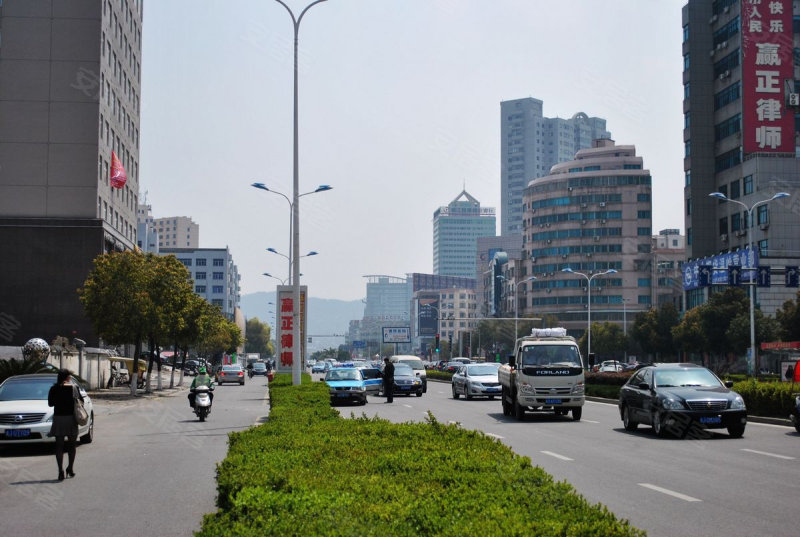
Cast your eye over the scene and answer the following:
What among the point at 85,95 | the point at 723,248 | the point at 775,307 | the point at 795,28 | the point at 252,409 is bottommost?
the point at 252,409

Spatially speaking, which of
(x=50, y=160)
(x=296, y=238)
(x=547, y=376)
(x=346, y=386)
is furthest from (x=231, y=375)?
(x=547, y=376)

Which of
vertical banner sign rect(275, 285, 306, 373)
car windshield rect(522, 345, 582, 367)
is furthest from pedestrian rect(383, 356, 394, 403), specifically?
car windshield rect(522, 345, 582, 367)

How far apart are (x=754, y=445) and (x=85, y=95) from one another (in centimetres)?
5361

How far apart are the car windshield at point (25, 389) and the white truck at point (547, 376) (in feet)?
40.7

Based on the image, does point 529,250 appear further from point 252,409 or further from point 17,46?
point 252,409

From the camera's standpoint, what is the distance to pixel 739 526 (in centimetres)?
935

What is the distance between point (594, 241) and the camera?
13588 centimetres

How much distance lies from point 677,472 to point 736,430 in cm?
675

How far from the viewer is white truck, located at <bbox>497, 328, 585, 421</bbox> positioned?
2569 cm

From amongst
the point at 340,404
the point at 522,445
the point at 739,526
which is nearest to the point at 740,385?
the point at 522,445

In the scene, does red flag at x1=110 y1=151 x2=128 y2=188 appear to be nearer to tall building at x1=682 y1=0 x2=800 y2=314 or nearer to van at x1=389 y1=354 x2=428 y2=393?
van at x1=389 y1=354 x2=428 y2=393

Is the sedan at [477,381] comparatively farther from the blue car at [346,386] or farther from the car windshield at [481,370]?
the blue car at [346,386]

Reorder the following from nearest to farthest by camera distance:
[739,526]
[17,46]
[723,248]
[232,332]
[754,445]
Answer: [739,526] < [754,445] < [17,46] < [723,248] < [232,332]

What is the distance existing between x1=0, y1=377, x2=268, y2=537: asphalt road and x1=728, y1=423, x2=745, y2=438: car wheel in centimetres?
1061
